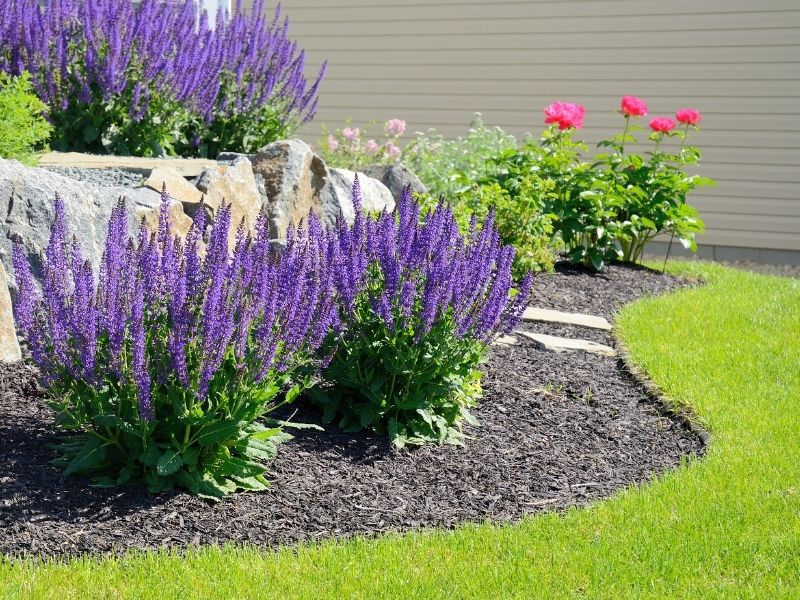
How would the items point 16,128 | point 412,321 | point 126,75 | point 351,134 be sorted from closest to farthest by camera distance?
point 412,321
point 16,128
point 126,75
point 351,134

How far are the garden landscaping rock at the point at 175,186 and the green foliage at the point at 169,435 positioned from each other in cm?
206

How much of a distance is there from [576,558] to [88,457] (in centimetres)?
170

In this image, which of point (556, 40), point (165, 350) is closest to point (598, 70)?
point (556, 40)

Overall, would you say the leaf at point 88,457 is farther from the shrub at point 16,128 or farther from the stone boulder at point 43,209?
the shrub at point 16,128

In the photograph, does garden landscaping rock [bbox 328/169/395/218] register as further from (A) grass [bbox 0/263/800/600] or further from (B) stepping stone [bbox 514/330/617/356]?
(A) grass [bbox 0/263/800/600]

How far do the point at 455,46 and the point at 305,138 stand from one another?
88.6 inches

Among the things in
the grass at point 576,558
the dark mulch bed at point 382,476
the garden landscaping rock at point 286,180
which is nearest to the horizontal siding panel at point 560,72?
the garden landscaping rock at point 286,180

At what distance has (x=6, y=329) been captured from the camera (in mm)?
4465

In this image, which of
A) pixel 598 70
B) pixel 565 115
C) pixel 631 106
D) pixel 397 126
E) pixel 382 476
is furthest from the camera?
pixel 598 70

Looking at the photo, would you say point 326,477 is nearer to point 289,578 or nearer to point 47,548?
point 289,578

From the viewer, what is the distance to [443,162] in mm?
9406

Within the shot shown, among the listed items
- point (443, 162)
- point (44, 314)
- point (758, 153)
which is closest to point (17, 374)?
point (44, 314)

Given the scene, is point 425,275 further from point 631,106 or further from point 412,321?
point 631,106

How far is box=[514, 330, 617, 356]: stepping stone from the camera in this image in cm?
598
